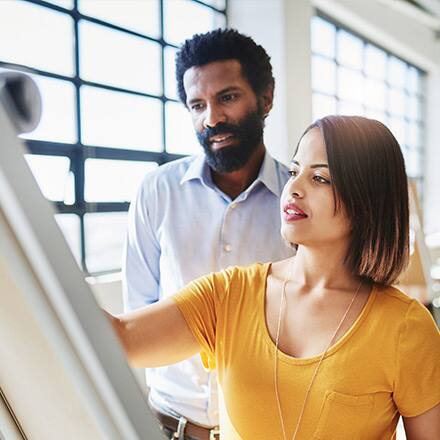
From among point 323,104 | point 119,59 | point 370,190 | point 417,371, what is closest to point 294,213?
point 370,190

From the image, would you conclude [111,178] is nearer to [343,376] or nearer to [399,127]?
[343,376]

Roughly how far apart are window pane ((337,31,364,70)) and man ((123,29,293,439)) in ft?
12.5

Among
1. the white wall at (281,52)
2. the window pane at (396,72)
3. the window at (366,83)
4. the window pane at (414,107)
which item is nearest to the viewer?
the white wall at (281,52)

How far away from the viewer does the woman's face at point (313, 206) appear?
103 centimetres

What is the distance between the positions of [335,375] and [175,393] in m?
0.61

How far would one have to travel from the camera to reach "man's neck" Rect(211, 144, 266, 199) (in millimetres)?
1507

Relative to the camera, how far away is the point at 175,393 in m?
1.43

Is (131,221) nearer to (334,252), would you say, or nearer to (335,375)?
(334,252)

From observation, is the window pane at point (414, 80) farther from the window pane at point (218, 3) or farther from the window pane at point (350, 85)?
the window pane at point (218, 3)

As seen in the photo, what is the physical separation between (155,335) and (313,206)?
1.32 ft

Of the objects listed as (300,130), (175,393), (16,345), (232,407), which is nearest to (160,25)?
(300,130)

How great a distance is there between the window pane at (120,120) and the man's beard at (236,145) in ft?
4.08

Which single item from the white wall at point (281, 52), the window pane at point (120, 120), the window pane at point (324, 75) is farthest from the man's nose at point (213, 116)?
the window pane at point (324, 75)

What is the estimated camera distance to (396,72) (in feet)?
21.0
